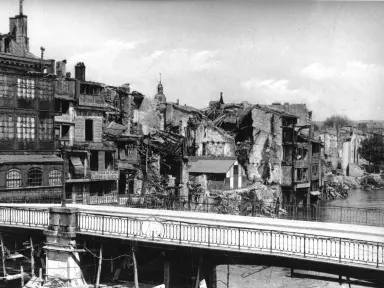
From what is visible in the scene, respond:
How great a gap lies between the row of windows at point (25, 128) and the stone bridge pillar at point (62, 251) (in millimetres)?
18199

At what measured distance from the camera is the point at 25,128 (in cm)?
4431

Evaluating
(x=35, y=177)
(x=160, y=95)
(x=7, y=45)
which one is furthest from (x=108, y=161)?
(x=160, y=95)

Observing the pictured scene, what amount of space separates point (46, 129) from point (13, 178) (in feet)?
19.1

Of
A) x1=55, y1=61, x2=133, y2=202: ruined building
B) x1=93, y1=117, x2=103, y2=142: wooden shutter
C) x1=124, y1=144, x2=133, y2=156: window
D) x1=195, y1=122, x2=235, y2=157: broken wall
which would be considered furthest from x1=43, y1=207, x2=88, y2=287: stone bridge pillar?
x1=195, y1=122, x2=235, y2=157: broken wall

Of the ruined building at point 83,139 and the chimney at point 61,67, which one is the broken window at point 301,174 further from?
the chimney at point 61,67

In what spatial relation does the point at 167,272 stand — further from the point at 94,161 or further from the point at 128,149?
the point at 128,149

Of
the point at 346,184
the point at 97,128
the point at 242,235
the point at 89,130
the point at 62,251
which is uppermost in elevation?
the point at 97,128

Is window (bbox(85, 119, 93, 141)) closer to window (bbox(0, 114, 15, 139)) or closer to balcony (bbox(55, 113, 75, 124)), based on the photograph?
balcony (bbox(55, 113, 75, 124))

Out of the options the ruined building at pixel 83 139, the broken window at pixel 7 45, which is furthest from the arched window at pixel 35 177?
the broken window at pixel 7 45

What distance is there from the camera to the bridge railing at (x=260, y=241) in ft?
68.3

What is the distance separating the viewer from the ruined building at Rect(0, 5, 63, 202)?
139 feet

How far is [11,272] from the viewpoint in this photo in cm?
3155

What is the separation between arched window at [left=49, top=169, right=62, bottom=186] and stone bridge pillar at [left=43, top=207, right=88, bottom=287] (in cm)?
1806

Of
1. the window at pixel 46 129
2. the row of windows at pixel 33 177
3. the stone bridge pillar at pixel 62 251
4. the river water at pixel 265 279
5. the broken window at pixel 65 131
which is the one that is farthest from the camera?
the broken window at pixel 65 131
